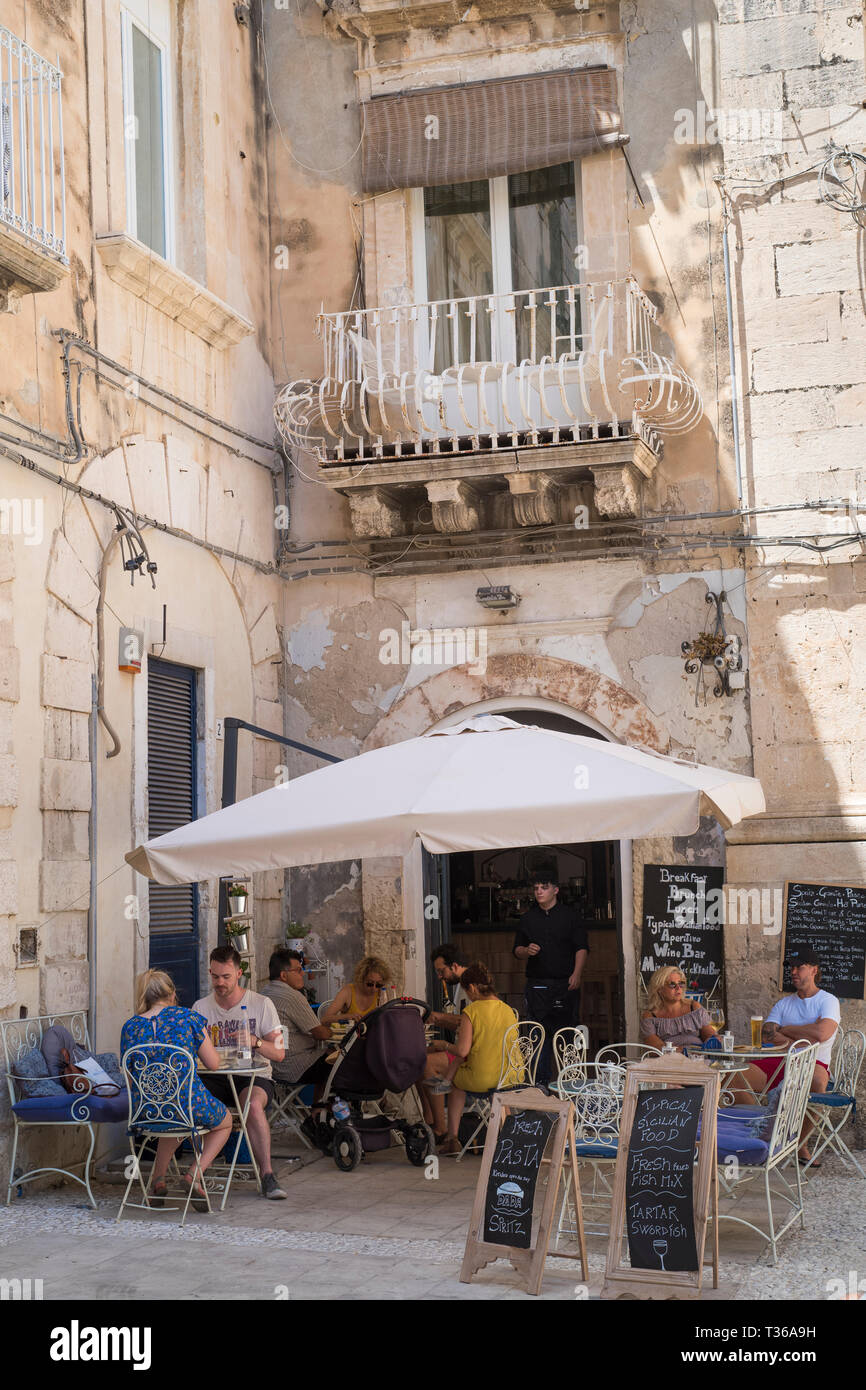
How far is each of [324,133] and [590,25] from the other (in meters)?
2.02

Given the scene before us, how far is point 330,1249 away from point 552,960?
3.42 m

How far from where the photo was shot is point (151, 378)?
8.75 meters

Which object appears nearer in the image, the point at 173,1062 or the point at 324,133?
the point at 173,1062

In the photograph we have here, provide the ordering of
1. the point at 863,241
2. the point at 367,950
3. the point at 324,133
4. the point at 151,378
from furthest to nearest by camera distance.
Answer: the point at 324,133, the point at 367,950, the point at 863,241, the point at 151,378

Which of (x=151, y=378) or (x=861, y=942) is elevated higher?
(x=151, y=378)

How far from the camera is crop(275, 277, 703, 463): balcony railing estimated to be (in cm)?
947

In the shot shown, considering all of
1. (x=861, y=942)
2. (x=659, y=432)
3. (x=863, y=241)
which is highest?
(x=863, y=241)

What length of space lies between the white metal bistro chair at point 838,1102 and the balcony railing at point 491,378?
13.0 ft

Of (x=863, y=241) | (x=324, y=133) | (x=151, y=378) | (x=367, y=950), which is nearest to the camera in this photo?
(x=151, y=378)

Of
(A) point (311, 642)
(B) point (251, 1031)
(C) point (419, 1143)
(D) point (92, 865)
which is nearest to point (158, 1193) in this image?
(B) point (251, 1031)

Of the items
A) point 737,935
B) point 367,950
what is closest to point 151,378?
point 367,950

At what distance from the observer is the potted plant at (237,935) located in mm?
8961

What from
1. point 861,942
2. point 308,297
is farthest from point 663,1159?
point 308,297

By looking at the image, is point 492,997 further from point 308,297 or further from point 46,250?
point 308,297
